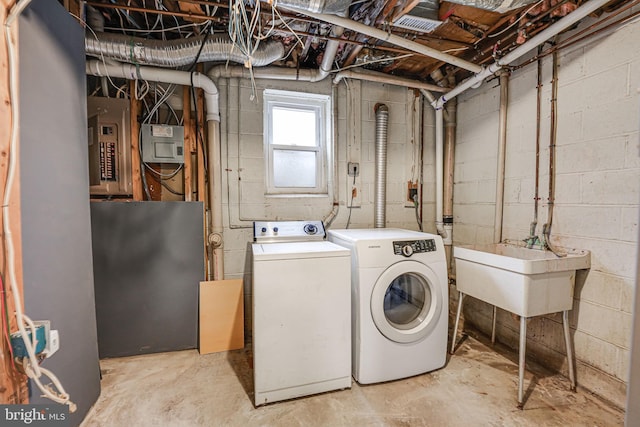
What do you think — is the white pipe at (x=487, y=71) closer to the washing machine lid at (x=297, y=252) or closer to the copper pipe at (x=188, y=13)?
the copper pipe at (x=188, y=13)

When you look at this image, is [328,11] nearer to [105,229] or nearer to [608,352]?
[105,229]

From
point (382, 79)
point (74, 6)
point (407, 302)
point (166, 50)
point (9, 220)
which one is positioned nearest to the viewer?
point (9, 220)

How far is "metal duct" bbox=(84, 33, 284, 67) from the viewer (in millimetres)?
1858

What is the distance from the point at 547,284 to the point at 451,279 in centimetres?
110

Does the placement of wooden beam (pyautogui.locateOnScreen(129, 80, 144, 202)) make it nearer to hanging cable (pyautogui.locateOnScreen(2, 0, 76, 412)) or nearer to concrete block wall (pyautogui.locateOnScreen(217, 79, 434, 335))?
concrete block wall (pyautogui.locateOnScreen(217, 79, 434, 335))

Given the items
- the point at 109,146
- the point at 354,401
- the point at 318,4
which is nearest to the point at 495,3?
the point at 318,4

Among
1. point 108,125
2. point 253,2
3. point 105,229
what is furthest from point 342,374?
point 108,125

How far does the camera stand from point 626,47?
153 cm

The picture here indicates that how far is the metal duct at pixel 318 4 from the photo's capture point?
4.71ft

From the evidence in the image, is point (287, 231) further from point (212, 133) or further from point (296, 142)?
point (212, 133)

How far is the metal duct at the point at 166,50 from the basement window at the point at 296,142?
19.6 inches

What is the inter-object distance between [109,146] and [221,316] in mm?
1564

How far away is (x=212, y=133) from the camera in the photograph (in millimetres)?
2270

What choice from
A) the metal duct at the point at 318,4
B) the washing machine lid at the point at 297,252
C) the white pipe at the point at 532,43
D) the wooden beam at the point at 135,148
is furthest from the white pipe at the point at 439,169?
the wooden beam at the point at 135,148
